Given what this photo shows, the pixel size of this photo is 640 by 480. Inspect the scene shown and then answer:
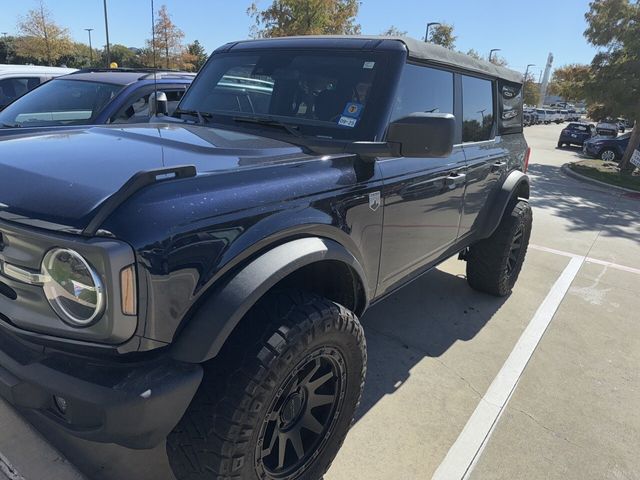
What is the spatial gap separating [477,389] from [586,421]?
0.62 metres

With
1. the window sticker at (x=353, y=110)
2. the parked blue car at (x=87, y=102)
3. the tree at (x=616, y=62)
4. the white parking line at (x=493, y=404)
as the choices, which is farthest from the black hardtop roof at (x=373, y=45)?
the tree at (x=616, y=62)

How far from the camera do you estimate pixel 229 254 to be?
1614 millimetres

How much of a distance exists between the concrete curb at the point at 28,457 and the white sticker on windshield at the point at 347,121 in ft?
6.60

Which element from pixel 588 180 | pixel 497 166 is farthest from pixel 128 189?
pixel 588 180

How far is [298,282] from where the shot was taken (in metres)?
2.19

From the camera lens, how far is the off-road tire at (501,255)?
409cm

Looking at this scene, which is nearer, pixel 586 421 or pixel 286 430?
pixel 286 430

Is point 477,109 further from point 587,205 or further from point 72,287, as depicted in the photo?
point 587,205

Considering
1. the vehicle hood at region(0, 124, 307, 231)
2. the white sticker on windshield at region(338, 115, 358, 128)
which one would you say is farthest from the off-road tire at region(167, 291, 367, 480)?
the white sticker on windshield at region(338, 115, 358, 128)

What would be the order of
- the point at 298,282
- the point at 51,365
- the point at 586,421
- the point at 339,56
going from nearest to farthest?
the point at 51,365
the point at 298,282
the point at 339,56
the point at 586,421

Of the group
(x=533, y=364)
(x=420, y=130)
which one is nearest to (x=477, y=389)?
(x=533, y=364)

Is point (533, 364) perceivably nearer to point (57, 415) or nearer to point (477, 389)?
point (477, 389)

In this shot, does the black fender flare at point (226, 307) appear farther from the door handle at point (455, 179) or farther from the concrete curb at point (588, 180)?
the concrete curb at point (588, 180)

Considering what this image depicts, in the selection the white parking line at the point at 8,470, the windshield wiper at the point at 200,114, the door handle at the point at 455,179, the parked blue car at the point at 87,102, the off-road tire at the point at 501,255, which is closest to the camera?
the white parking line at the point at 8,470
